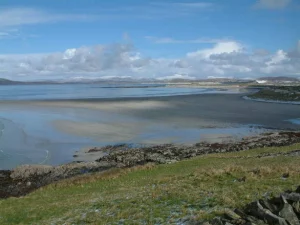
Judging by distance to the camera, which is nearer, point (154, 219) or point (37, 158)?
point (154, 219)

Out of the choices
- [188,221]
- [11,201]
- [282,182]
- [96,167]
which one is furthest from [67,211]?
[96,167]

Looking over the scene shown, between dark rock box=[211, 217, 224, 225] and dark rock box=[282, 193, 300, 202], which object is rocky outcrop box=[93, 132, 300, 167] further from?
dark rock box=[211, 217, 224, 225]

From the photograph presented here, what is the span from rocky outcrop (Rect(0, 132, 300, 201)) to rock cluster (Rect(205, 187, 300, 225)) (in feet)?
62.4

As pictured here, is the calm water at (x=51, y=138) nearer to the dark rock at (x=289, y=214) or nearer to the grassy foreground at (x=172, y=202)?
the grassy foreground at (x=172, y=202)

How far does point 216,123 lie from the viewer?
204ft

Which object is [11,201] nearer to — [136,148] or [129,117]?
[136,148]

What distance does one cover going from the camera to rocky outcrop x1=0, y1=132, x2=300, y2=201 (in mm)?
29930

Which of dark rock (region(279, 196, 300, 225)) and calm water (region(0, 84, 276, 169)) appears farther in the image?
calm water (region(0, 84, 276, 169))

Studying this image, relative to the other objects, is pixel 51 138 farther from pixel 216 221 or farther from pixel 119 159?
pixel 216 221

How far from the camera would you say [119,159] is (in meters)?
36.7

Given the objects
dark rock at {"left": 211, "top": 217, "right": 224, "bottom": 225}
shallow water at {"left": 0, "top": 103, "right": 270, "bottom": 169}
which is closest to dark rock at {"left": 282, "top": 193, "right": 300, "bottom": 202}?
dark rock at {"left": 211, "top": 217, "right": 224, "bottom": 225}

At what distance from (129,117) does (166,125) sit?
486 inches

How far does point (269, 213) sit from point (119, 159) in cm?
2843

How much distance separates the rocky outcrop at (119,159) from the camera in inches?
1178
